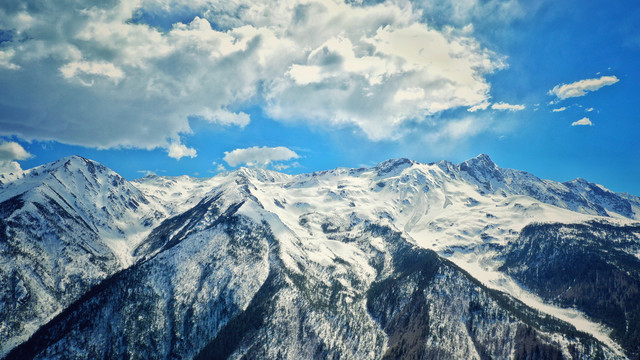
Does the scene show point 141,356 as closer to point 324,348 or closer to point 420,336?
point 324,348

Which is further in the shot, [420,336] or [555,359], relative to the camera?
[420,336]

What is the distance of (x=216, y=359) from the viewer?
189375mm

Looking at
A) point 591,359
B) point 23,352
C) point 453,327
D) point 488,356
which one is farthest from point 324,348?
point 23,352

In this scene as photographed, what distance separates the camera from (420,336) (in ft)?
652

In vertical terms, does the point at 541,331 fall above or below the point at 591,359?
above

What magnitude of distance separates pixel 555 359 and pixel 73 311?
26384 centimetres

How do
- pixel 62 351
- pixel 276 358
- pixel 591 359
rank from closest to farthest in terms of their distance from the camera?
pixel 591 359, pixel 62 351, pixel 276 358

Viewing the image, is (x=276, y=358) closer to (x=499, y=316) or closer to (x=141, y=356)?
(x=141, y=356)

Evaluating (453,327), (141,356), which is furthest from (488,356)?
(141,356)

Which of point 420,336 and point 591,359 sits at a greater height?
point 420,336

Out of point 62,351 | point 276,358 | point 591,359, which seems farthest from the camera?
point 276,358

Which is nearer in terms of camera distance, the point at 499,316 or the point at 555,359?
the point at 555,359

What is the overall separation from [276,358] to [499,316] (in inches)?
5302

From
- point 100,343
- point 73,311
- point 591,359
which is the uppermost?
point 73,311
